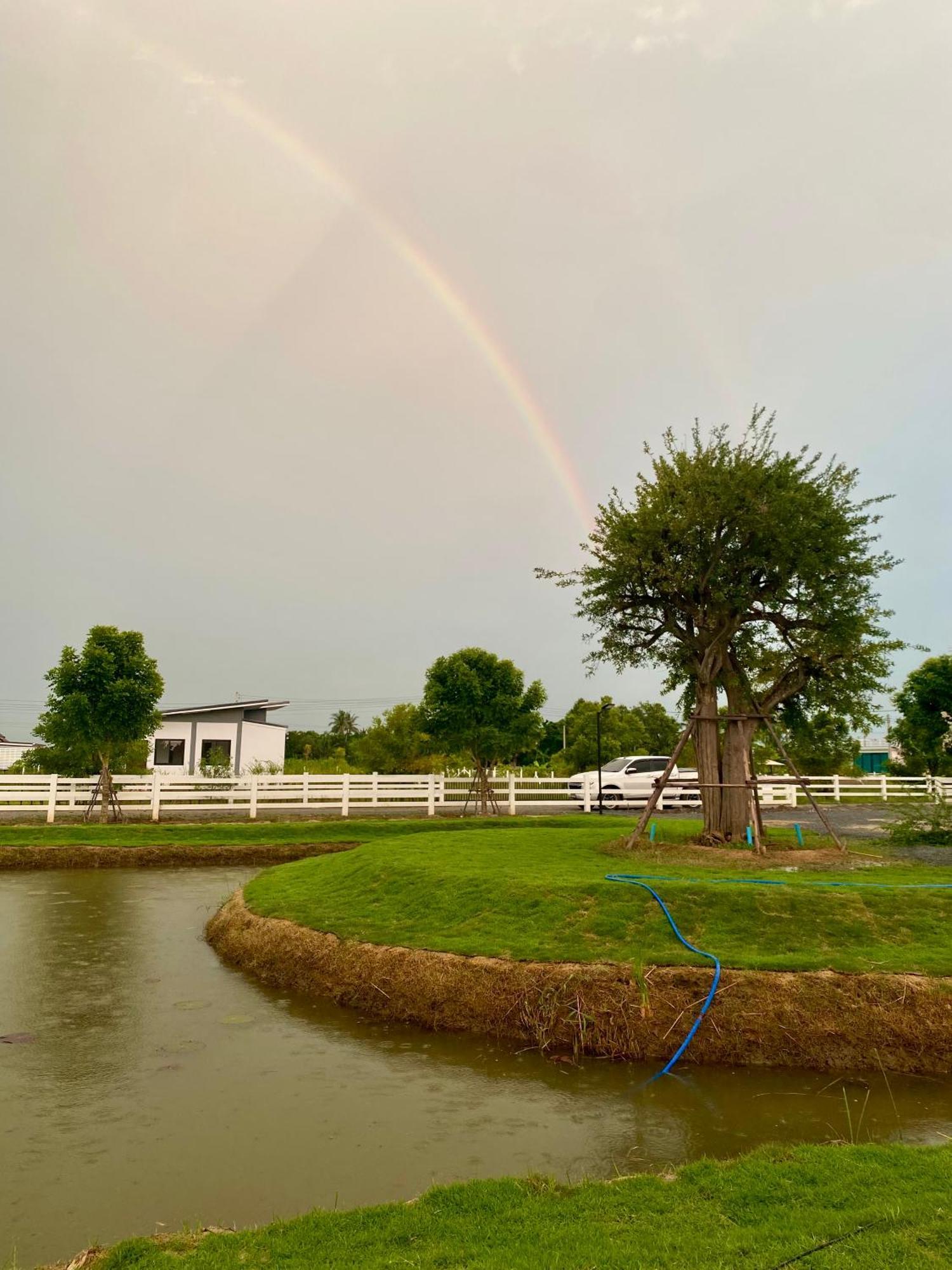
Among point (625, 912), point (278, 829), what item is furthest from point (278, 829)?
point (625, 912)

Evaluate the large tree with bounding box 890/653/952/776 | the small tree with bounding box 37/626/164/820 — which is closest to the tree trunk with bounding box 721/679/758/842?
the small tree with bounding box 37/626/164/820

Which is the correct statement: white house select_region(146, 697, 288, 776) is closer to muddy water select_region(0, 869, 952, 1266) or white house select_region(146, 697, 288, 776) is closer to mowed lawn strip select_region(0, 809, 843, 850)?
mowed lawn strip select_region(0, 809, 843, 850)

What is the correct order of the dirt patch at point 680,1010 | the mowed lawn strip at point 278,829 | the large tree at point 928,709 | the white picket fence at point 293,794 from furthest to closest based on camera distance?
1. the large tree at point 928,709
2. the white picket fence at point 293,794
3. the mowed lawn strip at point 278,829
4. the dirt patch at point 680,1010

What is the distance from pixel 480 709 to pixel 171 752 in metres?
24.2

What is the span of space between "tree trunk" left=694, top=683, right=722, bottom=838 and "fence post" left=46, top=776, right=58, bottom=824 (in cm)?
1813

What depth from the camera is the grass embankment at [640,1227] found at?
363cm

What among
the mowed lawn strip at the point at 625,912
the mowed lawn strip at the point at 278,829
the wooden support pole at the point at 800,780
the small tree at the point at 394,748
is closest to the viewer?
the mowed lawn strip at the point at 625,912

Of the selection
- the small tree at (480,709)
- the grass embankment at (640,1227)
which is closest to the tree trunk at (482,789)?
the small tree at (480,709)

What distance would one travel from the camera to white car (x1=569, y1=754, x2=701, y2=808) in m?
28.8

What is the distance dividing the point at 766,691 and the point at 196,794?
17.3 meters

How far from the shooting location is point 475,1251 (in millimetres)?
3762

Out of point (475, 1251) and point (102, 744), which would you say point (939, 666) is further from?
point (475, 1251)

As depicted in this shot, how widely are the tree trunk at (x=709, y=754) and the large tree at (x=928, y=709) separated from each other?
2468 centimetres

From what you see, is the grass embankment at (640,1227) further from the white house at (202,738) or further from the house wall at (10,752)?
the house wall at (10,752)
